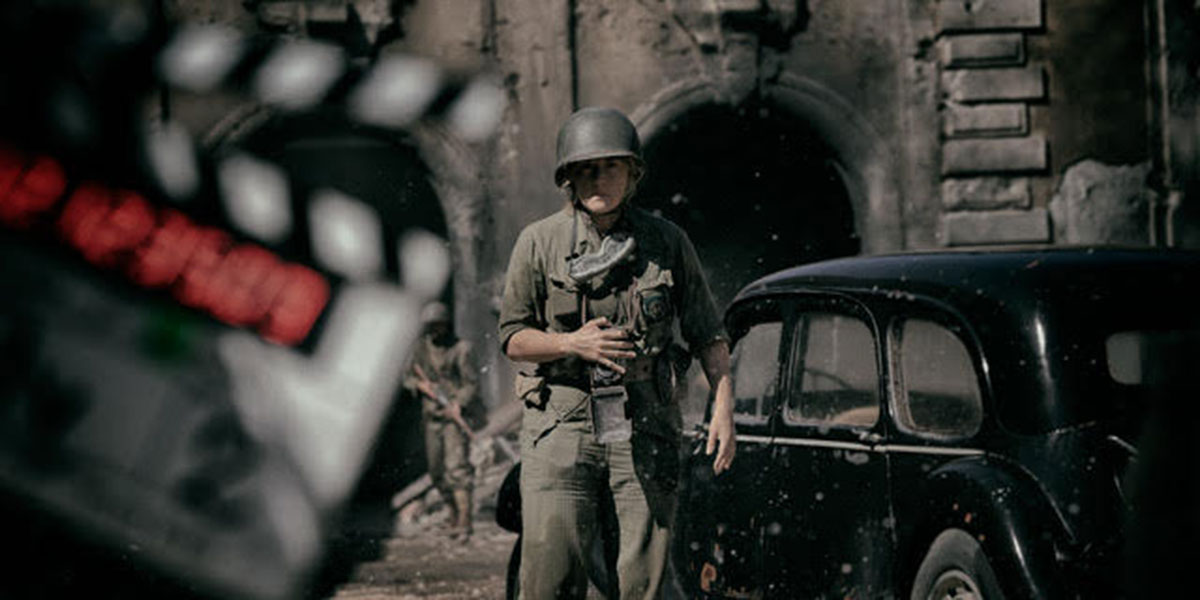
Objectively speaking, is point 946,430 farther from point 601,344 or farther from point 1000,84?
point 1000,84

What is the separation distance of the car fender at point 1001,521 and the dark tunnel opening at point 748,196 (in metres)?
8.72

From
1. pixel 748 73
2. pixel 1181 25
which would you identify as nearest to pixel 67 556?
pixel 748 73

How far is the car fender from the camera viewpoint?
360 cm

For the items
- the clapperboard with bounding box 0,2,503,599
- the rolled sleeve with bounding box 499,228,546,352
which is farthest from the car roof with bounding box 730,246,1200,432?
the clapperboard with bounding box 0,2,503,599

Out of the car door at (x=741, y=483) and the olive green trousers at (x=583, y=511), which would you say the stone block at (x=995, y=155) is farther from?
the olive green trousers at (x=583, y=511)

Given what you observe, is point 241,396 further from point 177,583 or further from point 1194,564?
point 1194,564

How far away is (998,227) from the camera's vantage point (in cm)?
1173

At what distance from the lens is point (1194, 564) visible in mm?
3398

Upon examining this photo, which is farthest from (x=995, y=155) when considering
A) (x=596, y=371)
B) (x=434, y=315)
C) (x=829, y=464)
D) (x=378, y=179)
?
(x=596, y=371)

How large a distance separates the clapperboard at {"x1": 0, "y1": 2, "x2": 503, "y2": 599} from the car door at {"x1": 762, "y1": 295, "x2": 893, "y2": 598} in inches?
273

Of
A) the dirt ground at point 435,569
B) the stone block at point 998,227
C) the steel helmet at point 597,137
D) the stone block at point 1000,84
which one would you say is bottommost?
the dirt ground at point 435,569

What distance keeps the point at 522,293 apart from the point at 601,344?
0.36 m

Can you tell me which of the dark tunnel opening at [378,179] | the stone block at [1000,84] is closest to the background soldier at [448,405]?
the dark tunnel opening at [378,179]

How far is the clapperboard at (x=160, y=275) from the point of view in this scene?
11414 mm
